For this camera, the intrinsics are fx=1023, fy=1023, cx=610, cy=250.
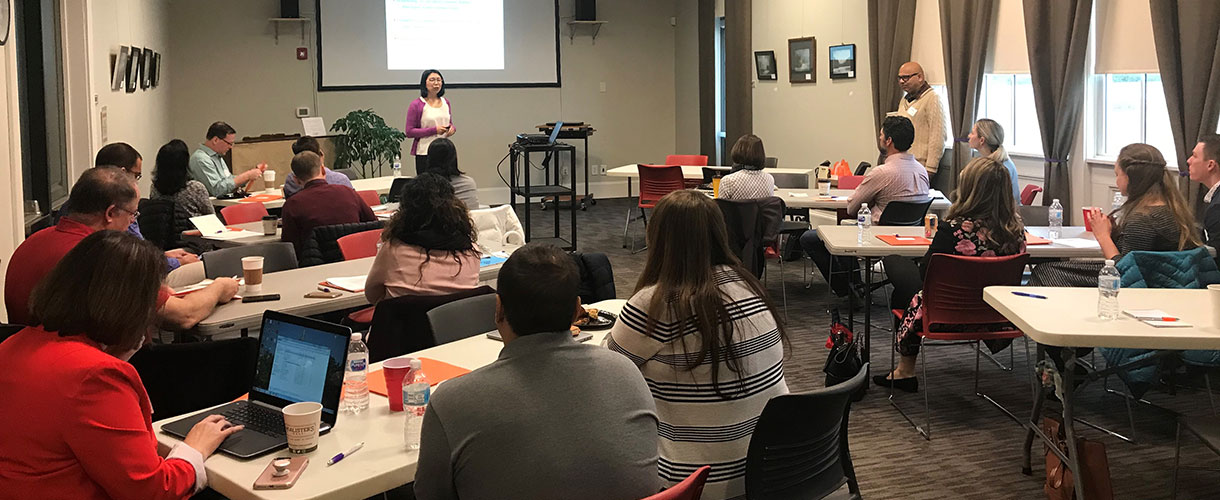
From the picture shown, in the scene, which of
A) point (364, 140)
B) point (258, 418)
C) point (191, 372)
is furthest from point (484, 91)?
point (258, 418)

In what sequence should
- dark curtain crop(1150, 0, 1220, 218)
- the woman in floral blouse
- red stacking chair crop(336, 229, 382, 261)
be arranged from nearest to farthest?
the woman in floral blouse → red stacking chair crop(336, 229, 382, 261) → dark curtain crop(1150, 0, 1220, 218)

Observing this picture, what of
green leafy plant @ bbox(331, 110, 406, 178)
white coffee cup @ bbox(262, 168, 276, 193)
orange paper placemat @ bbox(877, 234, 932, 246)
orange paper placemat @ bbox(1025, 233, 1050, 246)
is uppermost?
green leafy plant @ bbox(331, 110, 406, 178)

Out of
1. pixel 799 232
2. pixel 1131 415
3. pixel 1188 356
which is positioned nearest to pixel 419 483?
pixel 1188 356

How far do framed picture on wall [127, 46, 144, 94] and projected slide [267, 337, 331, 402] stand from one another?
6.31 m

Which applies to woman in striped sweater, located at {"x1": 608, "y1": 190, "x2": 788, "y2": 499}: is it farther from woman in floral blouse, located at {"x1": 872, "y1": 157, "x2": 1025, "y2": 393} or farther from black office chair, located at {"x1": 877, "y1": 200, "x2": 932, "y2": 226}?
black office chair, located at {"x1": 877, "y1": 200, "x2": 932, "y2": 226}

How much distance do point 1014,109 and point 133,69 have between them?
7428mm

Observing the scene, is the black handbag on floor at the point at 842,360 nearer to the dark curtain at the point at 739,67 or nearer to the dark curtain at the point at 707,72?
the dark curtain at the point at 739,67

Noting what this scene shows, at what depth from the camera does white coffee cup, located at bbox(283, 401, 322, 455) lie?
244 centimetres

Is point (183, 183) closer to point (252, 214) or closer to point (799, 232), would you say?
point (252, 214)

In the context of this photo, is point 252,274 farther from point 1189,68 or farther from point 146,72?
point 146,72

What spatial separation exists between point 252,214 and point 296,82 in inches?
248

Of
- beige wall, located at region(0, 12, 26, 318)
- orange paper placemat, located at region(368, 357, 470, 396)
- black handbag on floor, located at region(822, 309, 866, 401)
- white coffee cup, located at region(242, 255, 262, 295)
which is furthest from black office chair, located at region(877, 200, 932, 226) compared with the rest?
beige wall, located at region(0, 12, 26, 318)

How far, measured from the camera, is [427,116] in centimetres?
1013

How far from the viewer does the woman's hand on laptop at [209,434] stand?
2445 mm
